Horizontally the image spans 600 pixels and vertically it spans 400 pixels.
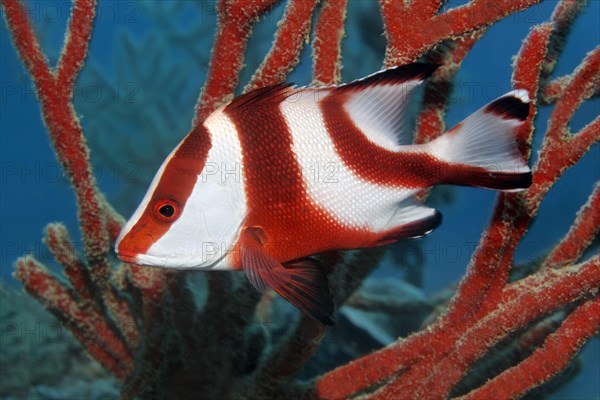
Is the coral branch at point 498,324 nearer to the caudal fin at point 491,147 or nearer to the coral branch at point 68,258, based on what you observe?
the caudal fin at point 491,147

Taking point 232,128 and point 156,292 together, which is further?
point 156,292

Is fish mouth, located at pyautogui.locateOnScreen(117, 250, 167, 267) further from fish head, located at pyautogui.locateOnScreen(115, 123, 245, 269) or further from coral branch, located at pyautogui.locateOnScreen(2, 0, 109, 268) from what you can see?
coral branch, located at pyautogui.locateOnScreen(2, 0, 109, 268)

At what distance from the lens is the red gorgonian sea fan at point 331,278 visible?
67.8 inches

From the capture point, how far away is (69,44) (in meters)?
2.04

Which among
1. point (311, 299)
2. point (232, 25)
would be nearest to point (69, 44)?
point (232, 25)

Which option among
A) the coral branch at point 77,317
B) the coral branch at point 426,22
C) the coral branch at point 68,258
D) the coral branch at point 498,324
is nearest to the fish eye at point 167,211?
the coral branch at point 426,22

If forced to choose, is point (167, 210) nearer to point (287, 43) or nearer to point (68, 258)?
point (287, 43)

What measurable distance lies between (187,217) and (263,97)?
0.40 metres

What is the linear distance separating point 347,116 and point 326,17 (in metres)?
0.58

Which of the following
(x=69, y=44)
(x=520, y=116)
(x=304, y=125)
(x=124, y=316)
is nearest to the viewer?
(x=520, y=116)

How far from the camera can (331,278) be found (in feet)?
6.88

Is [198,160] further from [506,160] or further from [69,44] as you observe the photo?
[69,44]

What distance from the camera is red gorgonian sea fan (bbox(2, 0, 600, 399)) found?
172 cm

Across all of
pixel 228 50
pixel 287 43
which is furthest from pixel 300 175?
pixel 228 50
